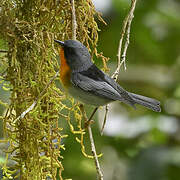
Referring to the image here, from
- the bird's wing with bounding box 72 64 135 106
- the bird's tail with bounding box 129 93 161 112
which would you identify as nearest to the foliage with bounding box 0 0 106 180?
the bird's wing with bounding box 72 64 135 106

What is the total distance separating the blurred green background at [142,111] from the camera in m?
3.16

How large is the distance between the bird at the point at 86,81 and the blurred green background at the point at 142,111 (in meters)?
0.68

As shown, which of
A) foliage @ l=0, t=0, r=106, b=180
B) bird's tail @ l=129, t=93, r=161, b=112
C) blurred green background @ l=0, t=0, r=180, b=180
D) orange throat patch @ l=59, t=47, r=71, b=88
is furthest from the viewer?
blurred green background @ l=0, t=0, r=180, b=180

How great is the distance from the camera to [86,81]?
2.64 m

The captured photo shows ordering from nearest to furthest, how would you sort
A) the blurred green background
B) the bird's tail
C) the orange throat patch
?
the orange throat patch
the bird's tail
the blurred green background

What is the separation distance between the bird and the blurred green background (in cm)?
68

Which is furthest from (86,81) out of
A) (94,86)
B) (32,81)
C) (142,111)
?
(142,111)

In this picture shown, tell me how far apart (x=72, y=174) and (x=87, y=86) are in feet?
3.22

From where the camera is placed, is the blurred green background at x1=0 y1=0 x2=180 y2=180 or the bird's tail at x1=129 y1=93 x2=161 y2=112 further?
the blurred green background at x1=0 y1=0 x2=180 y2=180

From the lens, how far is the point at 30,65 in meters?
2.54

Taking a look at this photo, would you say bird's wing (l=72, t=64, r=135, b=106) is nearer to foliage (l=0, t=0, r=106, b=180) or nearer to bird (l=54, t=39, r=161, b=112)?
bird (l=54, t=39, r=161, b=112)

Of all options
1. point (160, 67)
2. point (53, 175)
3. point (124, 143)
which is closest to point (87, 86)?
point (53, 175)

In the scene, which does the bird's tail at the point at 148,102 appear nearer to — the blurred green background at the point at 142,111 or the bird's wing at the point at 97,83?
the bird's wing at the point at 97,83

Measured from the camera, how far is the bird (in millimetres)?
2584
